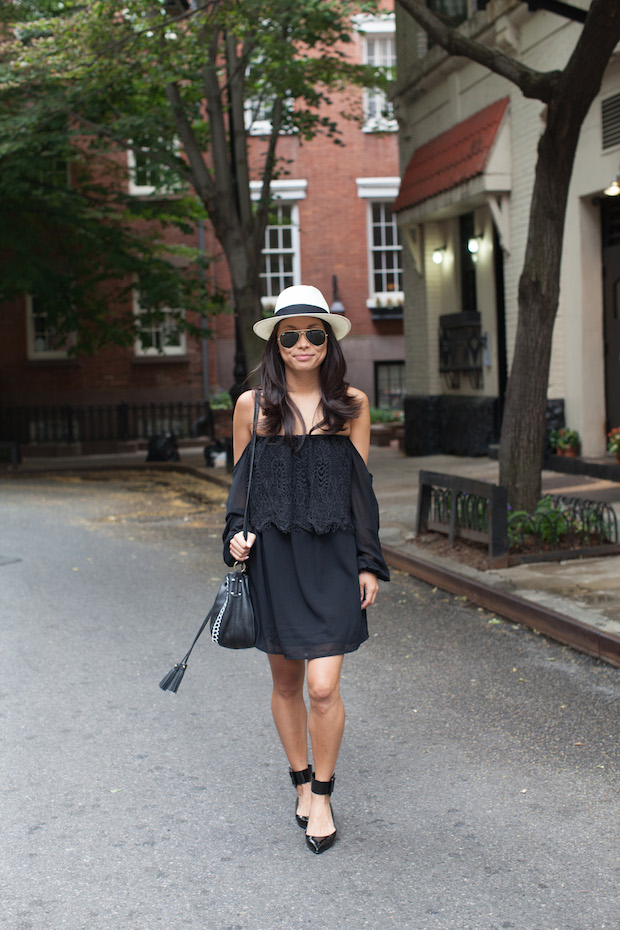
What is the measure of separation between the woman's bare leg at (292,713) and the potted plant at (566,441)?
10806 millimetres

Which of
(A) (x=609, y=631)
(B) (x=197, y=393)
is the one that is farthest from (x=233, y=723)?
(B) (x=197, y=393)

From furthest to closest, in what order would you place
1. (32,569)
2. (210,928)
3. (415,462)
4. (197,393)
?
(197,393) < (415,462) < (32,569) < (210,928)

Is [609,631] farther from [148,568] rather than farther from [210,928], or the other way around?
[148,568]

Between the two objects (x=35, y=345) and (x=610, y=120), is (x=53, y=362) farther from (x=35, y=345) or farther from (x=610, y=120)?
(x=610, y=120)

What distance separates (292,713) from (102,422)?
2346cm

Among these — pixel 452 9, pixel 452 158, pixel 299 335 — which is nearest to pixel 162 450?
pixel 452 158

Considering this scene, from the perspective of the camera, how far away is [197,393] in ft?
90.6

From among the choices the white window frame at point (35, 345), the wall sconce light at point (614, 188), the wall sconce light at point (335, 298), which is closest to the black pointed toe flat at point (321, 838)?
the wall sconce light at point (614, 188)

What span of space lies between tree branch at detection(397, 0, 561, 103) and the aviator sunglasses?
538cm

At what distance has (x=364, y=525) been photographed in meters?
3.80

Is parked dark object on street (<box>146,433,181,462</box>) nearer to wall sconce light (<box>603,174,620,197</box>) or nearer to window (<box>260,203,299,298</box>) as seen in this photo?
window (<box>260,203,299,298</box>)

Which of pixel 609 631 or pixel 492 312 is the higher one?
pixel 492 312

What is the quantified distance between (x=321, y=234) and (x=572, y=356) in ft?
51.4
